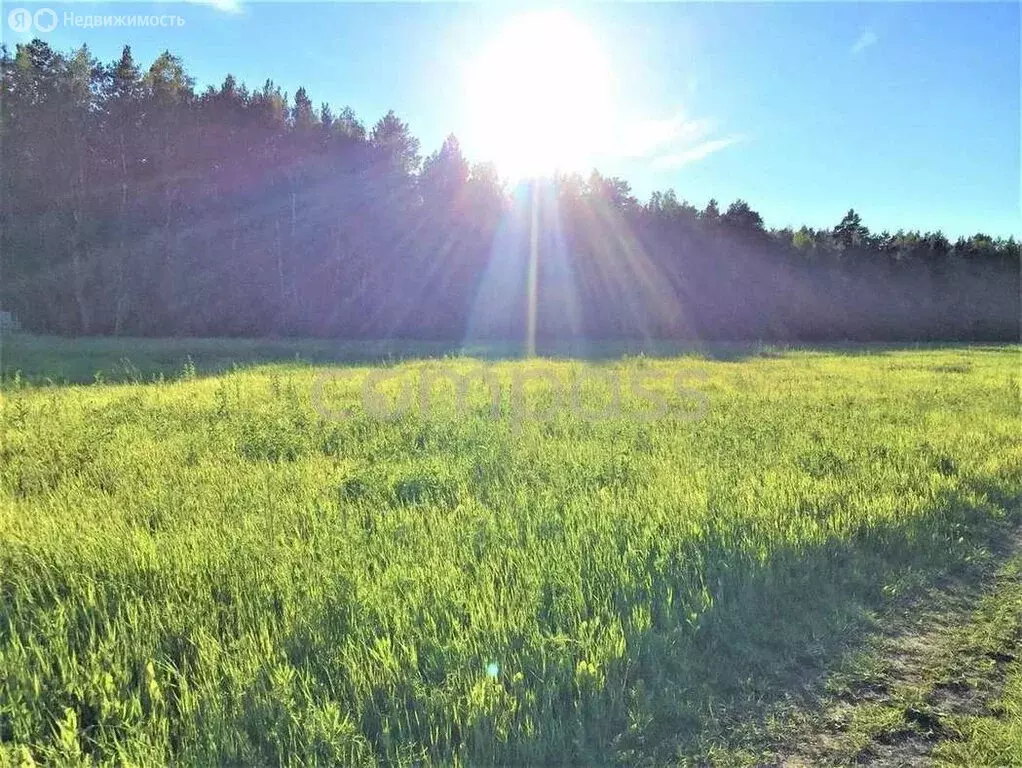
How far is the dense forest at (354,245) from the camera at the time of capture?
100 ft

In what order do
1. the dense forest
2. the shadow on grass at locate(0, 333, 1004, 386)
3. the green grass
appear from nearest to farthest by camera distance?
1. the green grass
2. the shadow on grass at locate(0, 333, 1004, 386)
3. the dense forest

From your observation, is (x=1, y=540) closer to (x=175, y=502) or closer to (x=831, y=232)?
(x=175, y=502)

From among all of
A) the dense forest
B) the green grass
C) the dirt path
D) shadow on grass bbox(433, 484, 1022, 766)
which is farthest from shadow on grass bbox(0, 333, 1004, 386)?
the green grass

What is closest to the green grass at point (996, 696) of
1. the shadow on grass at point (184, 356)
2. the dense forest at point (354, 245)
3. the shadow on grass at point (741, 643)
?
the shadow on grass at point (741, 643)

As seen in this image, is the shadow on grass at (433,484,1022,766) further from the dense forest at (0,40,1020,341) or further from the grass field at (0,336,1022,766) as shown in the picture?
the dense forest at (0,40,1020,341)

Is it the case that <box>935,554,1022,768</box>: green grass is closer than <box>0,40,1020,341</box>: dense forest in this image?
Yes

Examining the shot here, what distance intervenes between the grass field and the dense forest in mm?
27849

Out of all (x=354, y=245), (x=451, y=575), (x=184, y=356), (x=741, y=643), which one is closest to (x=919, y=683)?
(x=741, y=643)

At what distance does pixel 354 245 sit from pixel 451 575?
121 ft

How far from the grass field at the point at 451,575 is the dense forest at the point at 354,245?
27.8 meters

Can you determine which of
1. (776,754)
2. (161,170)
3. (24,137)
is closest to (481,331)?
(161,170)

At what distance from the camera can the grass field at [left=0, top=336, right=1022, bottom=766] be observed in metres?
2.74

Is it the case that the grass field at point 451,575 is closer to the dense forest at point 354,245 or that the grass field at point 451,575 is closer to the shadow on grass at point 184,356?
the shadow on grass at point 184,356

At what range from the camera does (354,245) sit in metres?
38.0
